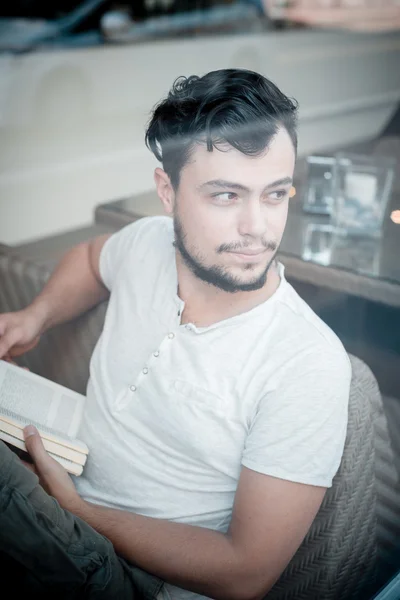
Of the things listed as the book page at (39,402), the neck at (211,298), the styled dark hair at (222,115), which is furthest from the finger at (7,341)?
the styled dark hair at (222,115)

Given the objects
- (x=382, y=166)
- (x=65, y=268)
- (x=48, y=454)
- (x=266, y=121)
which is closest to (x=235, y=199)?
(x=266, y=121)

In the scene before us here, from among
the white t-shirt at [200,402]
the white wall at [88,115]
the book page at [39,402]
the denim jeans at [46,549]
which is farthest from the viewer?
the white wall at [88,115]

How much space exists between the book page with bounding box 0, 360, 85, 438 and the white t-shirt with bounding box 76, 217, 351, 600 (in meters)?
0.03

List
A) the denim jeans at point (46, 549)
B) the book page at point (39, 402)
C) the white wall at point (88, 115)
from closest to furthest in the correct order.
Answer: the denim jeans at point (46, 549) < the book page at point (39, 402) < the white wall at point (88, 115)

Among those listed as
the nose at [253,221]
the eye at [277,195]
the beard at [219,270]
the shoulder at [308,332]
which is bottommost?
the shoulder at [308,332]

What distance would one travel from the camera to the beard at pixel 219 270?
39.3 inches

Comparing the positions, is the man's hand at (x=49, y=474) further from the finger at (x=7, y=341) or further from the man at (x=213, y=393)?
the finger at (x=7, y=341)

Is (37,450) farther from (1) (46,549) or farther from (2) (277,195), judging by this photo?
(2) (277,195)

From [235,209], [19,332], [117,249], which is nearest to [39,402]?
[19,332]

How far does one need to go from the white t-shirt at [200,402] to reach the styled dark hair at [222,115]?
23 centimetres

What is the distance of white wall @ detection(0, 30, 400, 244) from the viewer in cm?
122

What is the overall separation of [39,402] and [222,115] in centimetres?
54

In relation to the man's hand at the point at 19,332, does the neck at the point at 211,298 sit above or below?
above

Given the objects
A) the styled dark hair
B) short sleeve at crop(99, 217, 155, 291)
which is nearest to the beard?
the styled dark hair
